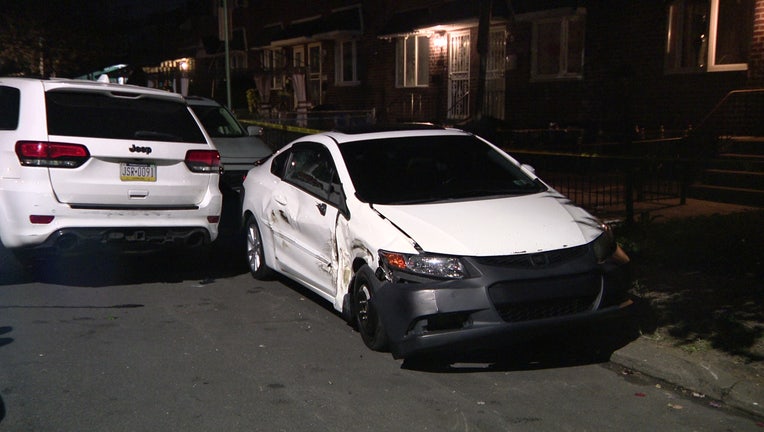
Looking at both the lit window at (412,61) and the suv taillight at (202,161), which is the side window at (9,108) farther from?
the lit window at (412,61)

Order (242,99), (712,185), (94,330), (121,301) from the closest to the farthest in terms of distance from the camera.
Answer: (94,330), (121,301), (712,185), (242,99)

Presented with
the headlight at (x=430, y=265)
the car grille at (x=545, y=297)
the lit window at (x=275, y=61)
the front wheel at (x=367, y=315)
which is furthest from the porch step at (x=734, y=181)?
the lit window at (x=275, y=61)

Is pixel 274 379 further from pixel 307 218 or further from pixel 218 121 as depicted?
pixel 218 121

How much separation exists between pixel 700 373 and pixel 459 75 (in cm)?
1792

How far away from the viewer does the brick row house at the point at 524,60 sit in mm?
15719

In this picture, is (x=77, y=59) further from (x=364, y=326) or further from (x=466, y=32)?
(x=364, y=326)

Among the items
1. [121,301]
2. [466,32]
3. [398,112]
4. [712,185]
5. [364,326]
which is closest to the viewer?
[364,326]

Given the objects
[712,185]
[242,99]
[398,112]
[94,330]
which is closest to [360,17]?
[398,112]

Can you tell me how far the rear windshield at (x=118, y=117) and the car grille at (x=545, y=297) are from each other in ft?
14.2

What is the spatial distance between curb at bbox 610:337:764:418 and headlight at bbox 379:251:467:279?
1.49m

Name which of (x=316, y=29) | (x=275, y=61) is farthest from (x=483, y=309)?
(x=275, y=61)

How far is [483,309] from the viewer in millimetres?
5480

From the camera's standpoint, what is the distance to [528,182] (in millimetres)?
7180

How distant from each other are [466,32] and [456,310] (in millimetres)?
17813
